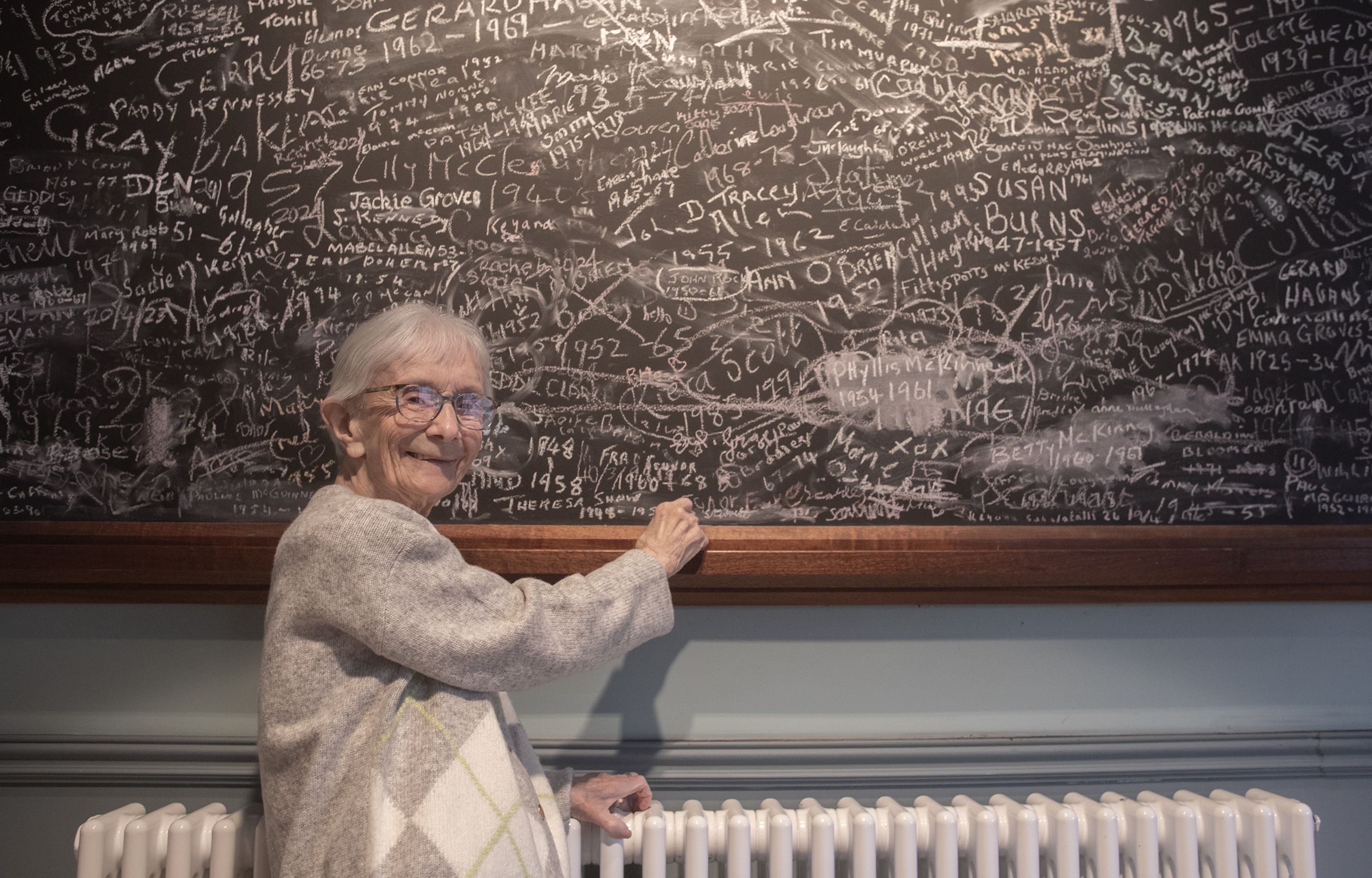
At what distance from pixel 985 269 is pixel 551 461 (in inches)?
48.1

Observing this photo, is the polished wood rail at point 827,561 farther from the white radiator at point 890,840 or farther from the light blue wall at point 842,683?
the white radiator at point 890,840

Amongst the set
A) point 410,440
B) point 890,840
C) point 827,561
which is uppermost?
point 410,440

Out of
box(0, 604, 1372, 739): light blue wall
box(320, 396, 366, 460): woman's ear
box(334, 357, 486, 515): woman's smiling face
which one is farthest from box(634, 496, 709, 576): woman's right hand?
box(320, 396, 366, 460): woman's ear

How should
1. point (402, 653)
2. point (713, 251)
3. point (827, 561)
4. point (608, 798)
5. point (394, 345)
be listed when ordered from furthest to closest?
point (713, 251), point (827, 561), point (608, 798), point (394, 345), point (402, 653)

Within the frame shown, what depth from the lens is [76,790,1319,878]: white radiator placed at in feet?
6.07

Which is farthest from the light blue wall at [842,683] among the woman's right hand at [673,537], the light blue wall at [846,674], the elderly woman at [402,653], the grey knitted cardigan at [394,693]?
the grey knitted cardigan at [394,693]

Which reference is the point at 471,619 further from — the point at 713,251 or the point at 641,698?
the point at 713,251

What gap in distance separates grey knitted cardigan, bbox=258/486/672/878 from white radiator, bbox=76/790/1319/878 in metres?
0.42

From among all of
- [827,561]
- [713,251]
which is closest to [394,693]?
[827,561]

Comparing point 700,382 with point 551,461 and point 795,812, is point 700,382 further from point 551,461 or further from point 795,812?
point 795,812

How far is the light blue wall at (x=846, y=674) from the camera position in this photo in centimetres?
219

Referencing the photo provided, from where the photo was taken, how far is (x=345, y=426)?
1.66 metres

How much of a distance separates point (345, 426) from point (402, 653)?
0.49 meters

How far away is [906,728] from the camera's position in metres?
2.22
